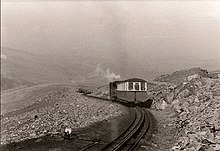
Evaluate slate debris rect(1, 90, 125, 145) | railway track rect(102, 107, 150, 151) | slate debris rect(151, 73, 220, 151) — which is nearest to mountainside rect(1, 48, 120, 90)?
slate debris rect(1, 90, 125, 145)

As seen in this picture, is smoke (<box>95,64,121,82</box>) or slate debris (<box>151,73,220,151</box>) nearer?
slate debris (<box>151,73,220,151</box>)

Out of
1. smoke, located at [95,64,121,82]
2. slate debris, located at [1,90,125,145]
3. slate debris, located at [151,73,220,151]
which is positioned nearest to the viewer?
slate debris, located at [151,73,220,151]

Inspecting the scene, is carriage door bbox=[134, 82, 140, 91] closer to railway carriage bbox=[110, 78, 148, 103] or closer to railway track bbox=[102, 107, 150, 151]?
railway carriage bbox=[110, 78, 148, 103]

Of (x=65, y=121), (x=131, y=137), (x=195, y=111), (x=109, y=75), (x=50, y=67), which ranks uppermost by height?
(x=195, y=111)

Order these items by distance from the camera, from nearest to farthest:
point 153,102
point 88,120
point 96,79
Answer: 1. point 88,120
2. point 153,102
3. point 96,79

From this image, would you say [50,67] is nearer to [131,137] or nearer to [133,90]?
[133,90]

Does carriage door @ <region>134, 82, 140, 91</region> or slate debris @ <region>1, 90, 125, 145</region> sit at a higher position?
carriage door @ <region>134, 82, 140, 91</region>

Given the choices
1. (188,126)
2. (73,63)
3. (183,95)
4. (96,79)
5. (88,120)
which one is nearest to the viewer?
(188,126)

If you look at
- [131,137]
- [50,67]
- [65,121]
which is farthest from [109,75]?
[131,137]

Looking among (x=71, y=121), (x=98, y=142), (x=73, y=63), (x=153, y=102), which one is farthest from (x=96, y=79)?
(x=98, y=142)

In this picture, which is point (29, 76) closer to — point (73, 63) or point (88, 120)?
point (73, 63)

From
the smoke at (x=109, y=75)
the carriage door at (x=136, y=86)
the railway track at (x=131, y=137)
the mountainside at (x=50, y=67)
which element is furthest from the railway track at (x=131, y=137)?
the mountainside at (x=50, y=67)
